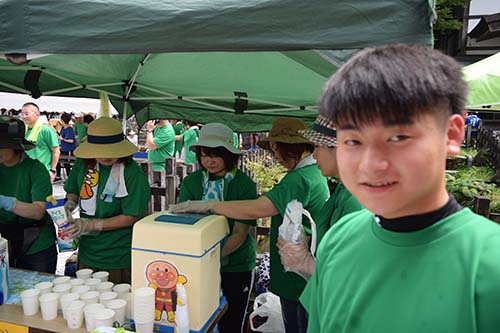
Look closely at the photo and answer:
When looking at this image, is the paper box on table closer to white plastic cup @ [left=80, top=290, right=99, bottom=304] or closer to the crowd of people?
white plastic cup @ [left=80, top=290, right=99, bottom=304]

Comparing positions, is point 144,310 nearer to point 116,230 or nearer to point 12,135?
point 116,230

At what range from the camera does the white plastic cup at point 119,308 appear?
65.3 inches

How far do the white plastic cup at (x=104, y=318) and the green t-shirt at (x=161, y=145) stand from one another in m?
5.62

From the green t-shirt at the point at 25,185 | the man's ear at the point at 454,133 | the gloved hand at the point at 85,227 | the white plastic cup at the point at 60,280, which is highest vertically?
the man's ear at the point at 454,133

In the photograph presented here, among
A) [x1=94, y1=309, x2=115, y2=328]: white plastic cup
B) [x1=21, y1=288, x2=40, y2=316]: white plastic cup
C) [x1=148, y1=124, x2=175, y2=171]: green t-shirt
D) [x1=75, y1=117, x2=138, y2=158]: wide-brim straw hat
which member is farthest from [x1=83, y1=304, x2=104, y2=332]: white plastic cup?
[x1=148, y1=124, x2=175, y2=171]: green t-shirt

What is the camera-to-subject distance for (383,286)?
0.83m

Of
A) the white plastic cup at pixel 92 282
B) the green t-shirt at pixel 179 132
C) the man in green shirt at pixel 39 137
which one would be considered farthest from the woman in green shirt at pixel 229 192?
the green t-shirt at pixel 179 132

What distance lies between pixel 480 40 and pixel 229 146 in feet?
47.2

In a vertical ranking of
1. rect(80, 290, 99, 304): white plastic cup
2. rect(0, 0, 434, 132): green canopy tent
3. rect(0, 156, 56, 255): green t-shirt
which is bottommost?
rect(80, 290, 99, 304): white plastic cup

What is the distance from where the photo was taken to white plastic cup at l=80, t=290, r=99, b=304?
5.64 feet

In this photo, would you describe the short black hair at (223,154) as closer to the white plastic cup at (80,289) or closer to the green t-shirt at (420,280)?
the white plastic cup at (80,289)

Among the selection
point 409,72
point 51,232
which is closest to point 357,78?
point 409,72

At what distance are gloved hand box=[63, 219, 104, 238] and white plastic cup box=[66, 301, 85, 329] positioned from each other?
0.71 meters

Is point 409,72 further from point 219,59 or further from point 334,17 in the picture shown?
point 219,59
